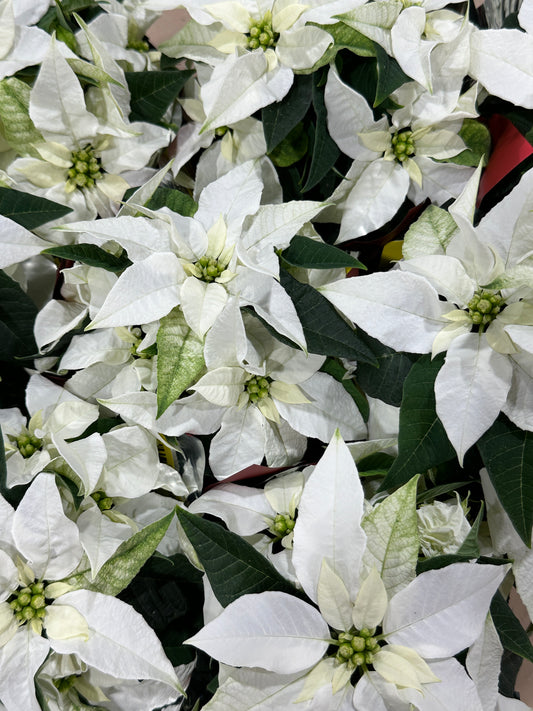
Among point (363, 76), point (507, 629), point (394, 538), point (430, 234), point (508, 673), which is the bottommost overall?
point (508, 673)

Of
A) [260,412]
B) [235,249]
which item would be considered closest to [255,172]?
[235,249]

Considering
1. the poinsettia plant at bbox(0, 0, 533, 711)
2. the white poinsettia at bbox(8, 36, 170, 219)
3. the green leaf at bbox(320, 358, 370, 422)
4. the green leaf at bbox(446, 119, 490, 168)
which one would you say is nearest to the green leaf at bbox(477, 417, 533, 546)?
the poinsettia plant at bbox(0, 0, 533, 711)

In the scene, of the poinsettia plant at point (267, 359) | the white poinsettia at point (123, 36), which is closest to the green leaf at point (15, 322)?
the poinsettia plant at point (267, 359)

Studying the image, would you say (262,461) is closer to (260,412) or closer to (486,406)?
(260,412)

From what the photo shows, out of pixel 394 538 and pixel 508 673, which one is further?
pixel 508 673

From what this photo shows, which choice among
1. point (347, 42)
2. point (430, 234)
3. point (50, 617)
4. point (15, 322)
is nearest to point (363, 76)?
point (347, 42)

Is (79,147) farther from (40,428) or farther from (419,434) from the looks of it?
(419,434)

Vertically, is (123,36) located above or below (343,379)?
above
